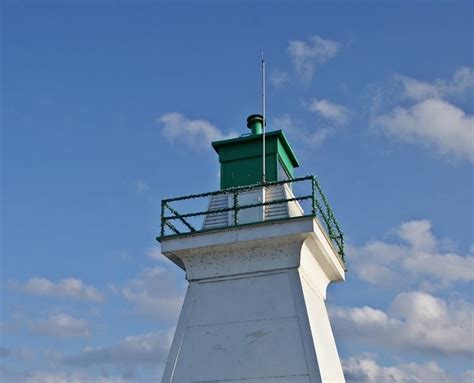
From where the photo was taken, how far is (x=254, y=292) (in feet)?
46.6

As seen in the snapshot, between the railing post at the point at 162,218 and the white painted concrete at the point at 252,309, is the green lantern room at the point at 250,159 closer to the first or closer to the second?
the railing post at the point at 162,218

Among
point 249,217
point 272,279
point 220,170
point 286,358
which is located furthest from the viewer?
point 220,170

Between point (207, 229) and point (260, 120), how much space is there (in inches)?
150

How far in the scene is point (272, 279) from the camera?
14180mm

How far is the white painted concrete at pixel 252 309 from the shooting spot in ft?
43.9

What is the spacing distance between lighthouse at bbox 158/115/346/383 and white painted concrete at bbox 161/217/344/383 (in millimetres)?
22

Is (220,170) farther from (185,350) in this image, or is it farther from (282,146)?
(185,350)

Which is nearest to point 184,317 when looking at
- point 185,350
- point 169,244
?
point 185,350

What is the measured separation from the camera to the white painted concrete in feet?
43.9

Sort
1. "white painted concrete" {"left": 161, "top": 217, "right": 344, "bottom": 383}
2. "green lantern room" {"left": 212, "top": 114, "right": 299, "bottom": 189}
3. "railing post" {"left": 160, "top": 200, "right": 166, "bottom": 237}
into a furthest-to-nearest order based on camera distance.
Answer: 1. "green lantern room" {"left": 212, "top": 114, "right": 299, "bottom": 189}
2. "railing post" {"left": 160, "top": 200, "right": 166, "bottom": 237}
3. "white painted concrete" {"left": 161, "top": 217, "right": 344, "bottom": 383}

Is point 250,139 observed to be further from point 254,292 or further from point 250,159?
point 254,292

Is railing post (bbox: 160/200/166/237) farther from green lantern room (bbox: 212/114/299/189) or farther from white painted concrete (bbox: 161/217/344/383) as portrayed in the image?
green lantern room (bbox: 212/114/299/189)

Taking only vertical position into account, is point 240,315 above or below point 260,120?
below

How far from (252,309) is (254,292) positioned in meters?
0.39
